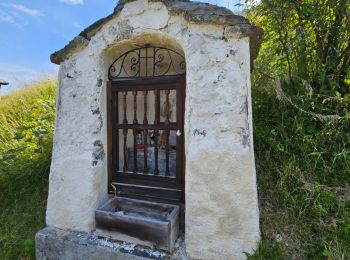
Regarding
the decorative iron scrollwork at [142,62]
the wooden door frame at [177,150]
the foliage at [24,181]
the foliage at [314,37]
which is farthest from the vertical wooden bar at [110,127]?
the foliage at [314,37]

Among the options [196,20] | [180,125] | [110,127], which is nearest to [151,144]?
A: [110,127]

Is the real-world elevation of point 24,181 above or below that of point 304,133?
→ below

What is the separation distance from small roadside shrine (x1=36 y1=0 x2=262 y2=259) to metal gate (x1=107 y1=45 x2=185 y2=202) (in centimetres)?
1

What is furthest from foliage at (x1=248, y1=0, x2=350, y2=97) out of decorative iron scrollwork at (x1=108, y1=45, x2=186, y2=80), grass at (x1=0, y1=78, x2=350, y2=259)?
decorative iron scrollwork at (x1=108, y1=45, x2=186, y2=80)

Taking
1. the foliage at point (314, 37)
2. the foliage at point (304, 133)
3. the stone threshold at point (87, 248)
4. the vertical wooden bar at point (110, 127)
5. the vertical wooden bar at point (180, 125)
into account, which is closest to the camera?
the foliage at point (304, 133)

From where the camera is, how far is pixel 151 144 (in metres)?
3.43

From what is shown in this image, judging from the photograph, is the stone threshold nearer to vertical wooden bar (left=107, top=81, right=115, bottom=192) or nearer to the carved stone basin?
the carved stone basin

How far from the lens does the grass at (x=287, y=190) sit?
2.33m

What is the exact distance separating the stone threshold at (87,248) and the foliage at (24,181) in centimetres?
41

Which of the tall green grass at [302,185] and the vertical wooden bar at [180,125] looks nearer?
the tall green grass at [302,185]

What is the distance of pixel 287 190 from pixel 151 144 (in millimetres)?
1752

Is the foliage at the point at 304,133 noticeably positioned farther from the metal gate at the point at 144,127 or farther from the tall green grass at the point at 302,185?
the metal gate at the point at 144,127

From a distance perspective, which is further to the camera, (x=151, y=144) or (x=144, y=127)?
(x=151, y=144)

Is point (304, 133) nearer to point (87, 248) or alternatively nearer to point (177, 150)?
point (177, 150)
